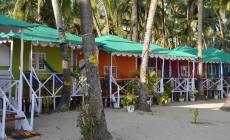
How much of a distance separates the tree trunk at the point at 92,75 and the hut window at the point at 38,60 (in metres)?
7.40

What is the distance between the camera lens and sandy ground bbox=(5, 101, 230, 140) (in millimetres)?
11102

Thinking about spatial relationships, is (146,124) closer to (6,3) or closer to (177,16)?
(6,3)

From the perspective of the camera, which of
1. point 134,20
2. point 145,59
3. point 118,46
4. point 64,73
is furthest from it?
point 134,20

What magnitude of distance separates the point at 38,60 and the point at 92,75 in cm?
773

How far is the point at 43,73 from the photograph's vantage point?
57.0 ft

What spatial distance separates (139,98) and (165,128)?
4254mm

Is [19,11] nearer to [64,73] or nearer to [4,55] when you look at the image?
[4,55]

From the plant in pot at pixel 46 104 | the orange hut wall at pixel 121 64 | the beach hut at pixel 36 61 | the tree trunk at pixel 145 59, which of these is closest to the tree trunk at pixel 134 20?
the orange hut wall at pixel 121 64

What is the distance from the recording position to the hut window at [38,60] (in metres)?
17.3

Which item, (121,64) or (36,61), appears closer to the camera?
(36,61)

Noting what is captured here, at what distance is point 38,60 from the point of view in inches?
685

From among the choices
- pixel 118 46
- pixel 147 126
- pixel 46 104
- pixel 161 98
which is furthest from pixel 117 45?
pixel 147 126

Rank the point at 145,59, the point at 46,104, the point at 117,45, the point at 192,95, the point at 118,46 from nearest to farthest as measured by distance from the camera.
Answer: the point at 46,104 → the point at 145,59 → the point at 118,46 → the point at 117,45 → the point at 192,95

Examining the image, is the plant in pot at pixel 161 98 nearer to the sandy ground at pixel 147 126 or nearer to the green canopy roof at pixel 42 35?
the sandy ground at pixel 147 126
